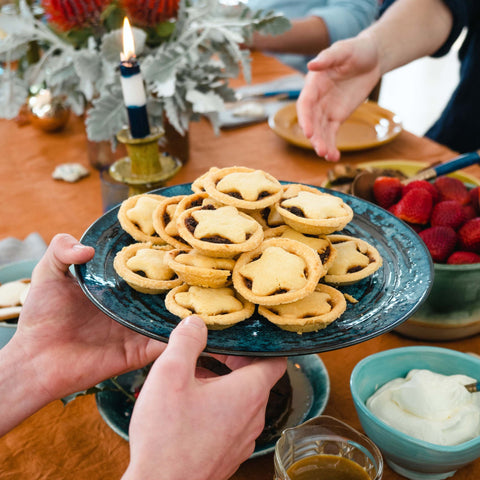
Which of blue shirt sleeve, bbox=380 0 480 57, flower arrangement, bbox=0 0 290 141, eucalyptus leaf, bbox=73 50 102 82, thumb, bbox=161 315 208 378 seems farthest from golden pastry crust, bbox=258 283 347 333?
blue shirt sleeve, bbox=380 0 480 57

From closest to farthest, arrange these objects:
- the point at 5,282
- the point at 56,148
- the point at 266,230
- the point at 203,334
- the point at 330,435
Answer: the point at 203,334
the point at 330,435
the point at 266,230
the point at 5,282
the point at 56,148

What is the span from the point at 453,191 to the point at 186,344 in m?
0.79

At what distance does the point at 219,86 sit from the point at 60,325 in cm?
90

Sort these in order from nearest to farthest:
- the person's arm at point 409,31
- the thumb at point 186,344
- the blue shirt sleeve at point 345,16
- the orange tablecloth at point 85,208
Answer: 1. the thumb at point 186,344
2. the orange tablecloth at point 85,208
3. the person's arm at point 409,31
4. the blue shirt sleeve at point 345,16

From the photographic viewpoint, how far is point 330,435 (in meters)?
0.71

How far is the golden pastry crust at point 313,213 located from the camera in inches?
30.1

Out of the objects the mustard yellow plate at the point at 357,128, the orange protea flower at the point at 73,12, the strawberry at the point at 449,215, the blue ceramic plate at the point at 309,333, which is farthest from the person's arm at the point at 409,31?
the blue ceramic plate at the point at 309,333

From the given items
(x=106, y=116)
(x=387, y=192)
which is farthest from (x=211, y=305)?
(x=106, y=116)

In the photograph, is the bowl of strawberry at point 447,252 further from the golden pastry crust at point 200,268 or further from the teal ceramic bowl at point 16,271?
the teal ceramic bowl at point 16,271

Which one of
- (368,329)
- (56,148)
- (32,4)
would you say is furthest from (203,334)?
(32,4)

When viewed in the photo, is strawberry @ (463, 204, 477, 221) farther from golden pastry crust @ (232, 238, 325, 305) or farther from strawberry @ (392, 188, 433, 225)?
golden pastry crust @ (232, 238, 325, 305)

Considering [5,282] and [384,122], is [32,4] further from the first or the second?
[384,122]

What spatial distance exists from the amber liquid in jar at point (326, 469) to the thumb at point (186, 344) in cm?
22

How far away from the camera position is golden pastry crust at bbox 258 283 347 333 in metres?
0.65
